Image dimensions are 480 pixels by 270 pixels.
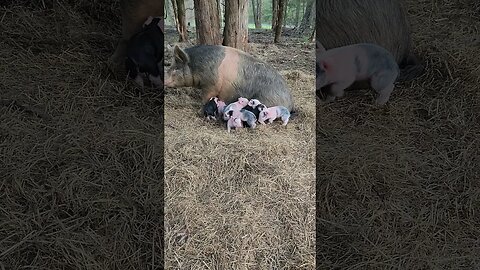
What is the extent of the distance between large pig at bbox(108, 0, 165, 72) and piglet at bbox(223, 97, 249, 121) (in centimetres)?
75

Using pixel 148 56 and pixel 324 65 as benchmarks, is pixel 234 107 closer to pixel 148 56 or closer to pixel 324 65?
pixel 324 65

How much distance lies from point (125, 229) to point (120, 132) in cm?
53

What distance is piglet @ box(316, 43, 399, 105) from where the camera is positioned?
2.59 metres

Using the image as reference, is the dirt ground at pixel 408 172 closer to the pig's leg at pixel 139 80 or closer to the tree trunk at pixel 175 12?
the tree trunk at pixel 175 12

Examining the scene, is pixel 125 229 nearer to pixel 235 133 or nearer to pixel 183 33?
pixel 235 133

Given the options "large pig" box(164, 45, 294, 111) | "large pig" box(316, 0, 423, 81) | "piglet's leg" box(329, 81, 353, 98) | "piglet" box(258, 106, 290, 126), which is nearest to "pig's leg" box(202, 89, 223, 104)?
"large pig" box(164, 45, 294, 111)

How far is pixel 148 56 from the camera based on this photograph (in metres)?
2.74

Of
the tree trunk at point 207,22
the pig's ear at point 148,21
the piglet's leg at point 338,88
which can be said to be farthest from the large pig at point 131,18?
the piglet's leg at point 338,88

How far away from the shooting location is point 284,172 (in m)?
2.12

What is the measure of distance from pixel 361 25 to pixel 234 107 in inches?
34.4

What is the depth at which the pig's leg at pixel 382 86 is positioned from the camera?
266 centimetres

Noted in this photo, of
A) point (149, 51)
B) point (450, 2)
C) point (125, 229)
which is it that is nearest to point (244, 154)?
point (125, 229)

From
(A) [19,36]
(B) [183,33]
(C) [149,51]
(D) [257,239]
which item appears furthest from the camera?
(A) [19,36]

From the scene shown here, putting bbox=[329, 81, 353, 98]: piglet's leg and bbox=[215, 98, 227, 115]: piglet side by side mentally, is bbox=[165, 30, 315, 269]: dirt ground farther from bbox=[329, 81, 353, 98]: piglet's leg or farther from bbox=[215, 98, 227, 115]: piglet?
bbox=[329, 81, 353, 98]: piglet's leg
